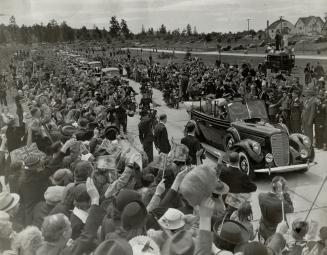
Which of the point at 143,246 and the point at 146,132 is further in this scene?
the point at 146,132

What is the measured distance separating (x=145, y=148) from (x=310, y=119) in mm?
4322

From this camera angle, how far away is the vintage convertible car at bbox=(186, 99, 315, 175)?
8.19 meters

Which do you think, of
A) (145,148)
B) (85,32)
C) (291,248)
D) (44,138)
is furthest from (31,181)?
(85,32)

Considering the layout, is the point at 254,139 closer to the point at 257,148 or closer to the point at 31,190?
the point at 257,148

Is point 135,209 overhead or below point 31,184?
overhead

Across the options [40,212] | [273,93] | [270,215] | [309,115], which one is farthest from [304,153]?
[40,212]

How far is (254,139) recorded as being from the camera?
28.2ft

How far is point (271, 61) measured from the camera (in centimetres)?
2784

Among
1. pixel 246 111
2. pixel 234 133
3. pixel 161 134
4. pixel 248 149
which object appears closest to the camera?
pixel 248 149

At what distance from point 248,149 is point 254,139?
49cm

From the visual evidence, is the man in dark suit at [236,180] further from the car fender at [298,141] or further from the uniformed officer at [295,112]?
the uniformed officer at [295,112]

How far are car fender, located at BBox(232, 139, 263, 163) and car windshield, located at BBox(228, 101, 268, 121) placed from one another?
1.16 meters

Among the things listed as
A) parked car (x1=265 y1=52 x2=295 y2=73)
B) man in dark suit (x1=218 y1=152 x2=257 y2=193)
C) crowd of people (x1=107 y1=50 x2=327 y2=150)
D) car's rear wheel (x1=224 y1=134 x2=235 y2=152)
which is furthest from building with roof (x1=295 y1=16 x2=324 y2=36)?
man in dark suit (x1=218 y1=152 x2=257 y2=193)

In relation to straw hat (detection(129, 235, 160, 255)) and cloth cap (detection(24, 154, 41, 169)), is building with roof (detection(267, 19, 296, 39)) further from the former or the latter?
straw hat (detection(129, 235, 160, 255))
